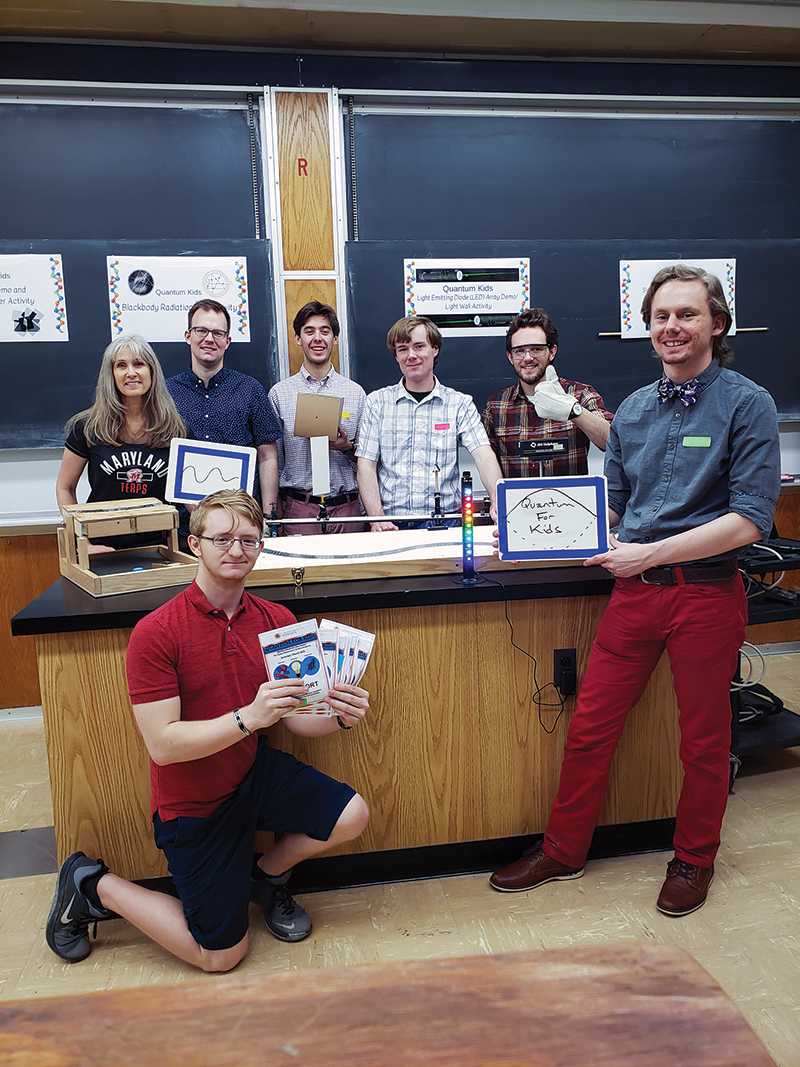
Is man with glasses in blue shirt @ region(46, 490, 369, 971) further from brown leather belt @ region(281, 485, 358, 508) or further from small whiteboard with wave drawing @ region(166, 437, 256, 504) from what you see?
brown leather belt @ region(281, 485, 358, 508)

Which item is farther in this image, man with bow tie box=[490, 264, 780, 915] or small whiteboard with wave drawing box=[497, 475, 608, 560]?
small whiteboard with wave drawing box=[497, 475, 608, 560]

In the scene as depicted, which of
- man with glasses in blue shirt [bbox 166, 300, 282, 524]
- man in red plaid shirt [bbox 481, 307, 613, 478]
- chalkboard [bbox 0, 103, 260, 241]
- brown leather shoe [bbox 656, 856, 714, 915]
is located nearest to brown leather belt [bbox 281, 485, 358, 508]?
man with glasses in blue shirt [bbox 166, 300, 282, 524]

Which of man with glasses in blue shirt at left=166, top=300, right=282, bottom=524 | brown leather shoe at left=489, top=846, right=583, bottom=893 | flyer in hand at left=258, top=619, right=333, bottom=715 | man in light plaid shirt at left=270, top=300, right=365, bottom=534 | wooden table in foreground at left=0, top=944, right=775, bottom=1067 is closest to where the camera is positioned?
wooden table in foreground at left=0, top=944, right=775, bottom=1067

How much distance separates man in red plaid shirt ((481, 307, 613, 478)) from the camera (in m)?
2.89

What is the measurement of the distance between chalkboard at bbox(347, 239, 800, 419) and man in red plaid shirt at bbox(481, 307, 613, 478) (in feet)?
2.26

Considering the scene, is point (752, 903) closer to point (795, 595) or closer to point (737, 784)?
point (737, 784)

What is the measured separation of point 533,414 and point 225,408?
1.22 m

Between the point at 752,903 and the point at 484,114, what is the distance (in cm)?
348

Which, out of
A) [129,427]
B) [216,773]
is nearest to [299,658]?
[216,773]

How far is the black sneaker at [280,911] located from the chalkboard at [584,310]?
2.41m

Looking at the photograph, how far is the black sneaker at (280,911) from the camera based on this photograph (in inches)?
79.3

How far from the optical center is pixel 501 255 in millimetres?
3783

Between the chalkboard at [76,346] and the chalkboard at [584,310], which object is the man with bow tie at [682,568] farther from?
the chalkboard at [76,346]

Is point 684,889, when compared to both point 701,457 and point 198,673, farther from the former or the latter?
point 198,673
